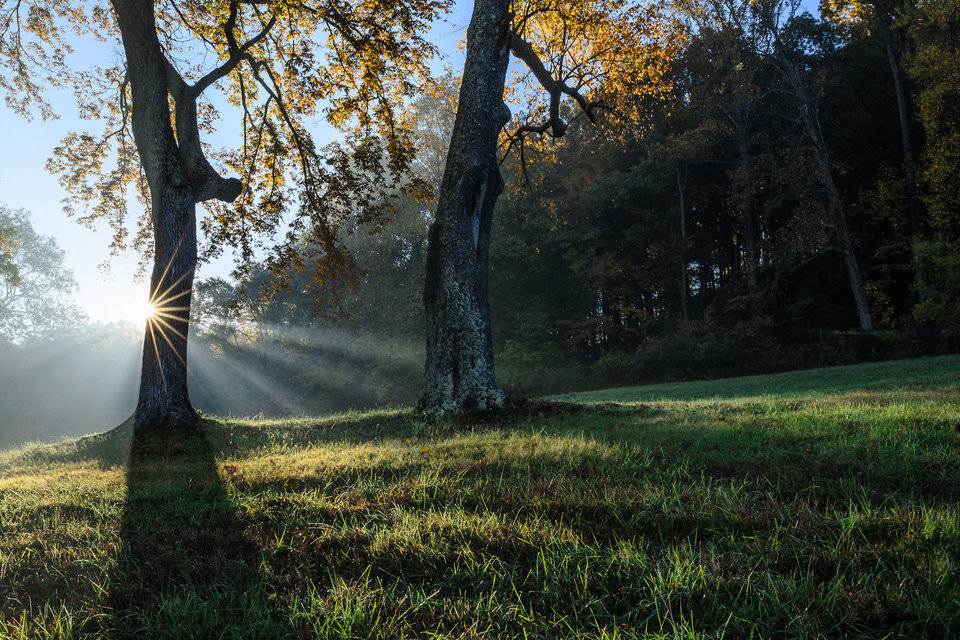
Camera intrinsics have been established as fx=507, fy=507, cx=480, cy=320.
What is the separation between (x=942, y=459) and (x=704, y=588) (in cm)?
264

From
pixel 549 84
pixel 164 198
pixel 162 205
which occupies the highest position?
pixel 549 84

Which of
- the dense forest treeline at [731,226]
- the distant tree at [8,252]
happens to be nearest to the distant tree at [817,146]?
the dense forest treeline at [731,226]

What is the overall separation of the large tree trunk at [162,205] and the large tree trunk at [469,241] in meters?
4.49

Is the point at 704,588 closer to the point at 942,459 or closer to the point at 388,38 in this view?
the point at 942,459

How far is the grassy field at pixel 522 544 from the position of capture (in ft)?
5.89

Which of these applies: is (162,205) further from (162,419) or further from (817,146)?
(817,146)

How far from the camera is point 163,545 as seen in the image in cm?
262

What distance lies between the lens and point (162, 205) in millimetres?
9109

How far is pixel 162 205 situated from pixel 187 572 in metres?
8.73

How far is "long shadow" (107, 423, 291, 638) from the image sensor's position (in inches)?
73.2

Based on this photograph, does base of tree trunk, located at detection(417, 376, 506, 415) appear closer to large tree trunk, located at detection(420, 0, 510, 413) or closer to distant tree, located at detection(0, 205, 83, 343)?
large tree trunk, located at detection(420, 0, 510, 413)

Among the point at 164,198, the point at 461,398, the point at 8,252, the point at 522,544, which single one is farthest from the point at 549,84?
the point at 8,252

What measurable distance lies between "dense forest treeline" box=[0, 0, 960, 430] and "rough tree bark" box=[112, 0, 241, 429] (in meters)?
7.23

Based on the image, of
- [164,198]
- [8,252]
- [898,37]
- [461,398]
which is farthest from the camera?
[8,252]
